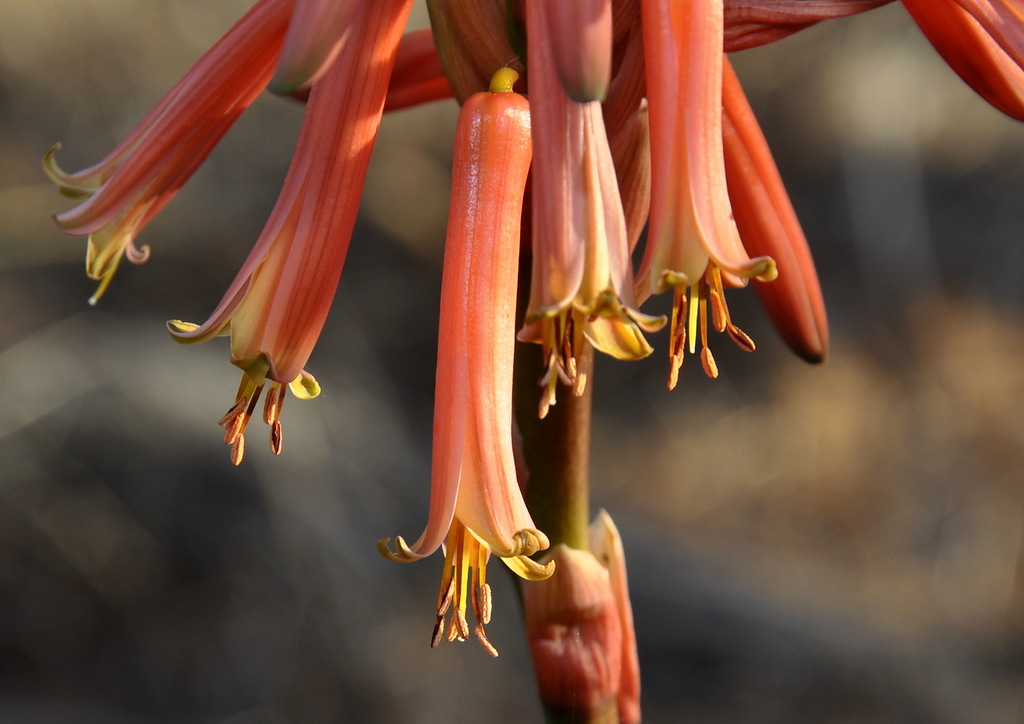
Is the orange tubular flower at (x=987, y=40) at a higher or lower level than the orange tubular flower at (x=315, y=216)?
higher

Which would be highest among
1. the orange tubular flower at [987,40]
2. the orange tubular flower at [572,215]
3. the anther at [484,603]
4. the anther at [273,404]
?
the orange tubular flower at [987,40]

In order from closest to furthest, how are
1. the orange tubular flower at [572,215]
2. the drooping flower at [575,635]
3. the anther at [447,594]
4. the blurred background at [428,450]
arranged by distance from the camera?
the orange tubular flower at [572,215]
the anther at [447,594]
the drooping flower at [575,635]
the blurred background at [428,450]

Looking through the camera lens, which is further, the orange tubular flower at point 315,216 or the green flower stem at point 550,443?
the green flower stem at point 550,443

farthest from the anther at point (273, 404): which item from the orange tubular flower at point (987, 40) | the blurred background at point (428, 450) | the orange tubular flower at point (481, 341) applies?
the blurred background at point (428, 450)

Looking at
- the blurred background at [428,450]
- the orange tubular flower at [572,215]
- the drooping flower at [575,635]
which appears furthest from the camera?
the blurred background at [428,450]

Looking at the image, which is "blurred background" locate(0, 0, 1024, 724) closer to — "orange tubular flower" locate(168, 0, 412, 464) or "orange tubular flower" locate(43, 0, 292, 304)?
"orange tubular flower" locate(43, 0, 292, 304)

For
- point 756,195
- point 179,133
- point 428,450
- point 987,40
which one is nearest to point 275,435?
point 179,133

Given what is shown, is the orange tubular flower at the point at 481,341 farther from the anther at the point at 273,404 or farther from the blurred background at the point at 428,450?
the blurred background at the point at 428,450

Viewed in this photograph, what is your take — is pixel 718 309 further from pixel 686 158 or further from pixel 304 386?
pixel 304 386
